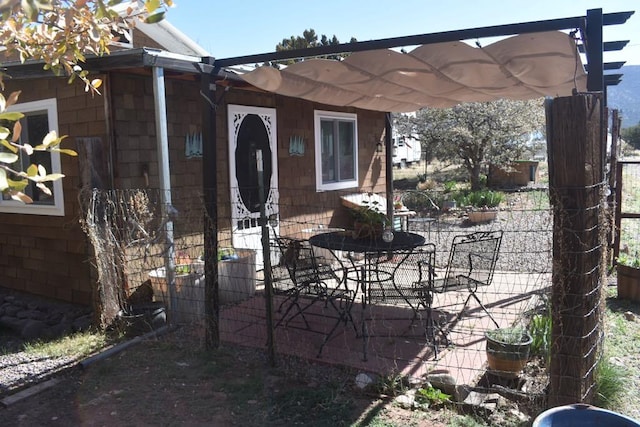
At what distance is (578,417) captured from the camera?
83.7 inches

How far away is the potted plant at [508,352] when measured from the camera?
11.6 ft

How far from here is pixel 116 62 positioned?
4801mm

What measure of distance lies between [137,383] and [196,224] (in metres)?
2.46

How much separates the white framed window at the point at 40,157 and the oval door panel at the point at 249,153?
2099 millimetres

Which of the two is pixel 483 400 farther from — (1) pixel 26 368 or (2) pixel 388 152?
(2) pixel 388 152

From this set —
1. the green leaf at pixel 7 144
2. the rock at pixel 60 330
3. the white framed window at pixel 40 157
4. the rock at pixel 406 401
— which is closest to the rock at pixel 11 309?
the rock at pixel 60 330

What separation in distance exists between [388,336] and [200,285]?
1.92m

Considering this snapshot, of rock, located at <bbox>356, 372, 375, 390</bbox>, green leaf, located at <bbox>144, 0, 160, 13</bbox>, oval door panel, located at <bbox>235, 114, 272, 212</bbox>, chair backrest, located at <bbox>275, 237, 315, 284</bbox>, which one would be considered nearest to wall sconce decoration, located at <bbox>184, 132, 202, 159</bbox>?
oval door panel, located at <bbox>235, 114, 272, 212</bbox>

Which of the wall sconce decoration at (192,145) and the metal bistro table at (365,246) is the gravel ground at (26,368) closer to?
the metal bistro table at (365,246)

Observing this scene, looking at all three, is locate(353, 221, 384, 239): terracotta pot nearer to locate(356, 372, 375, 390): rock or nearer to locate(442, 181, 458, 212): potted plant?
locate(356, 372, 375, 390): rock

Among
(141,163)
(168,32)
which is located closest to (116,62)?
(141,163)

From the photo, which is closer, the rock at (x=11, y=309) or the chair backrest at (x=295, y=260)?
the chair backrest at (x=295, y=260)

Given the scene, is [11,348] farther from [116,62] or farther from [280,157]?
[280,157]

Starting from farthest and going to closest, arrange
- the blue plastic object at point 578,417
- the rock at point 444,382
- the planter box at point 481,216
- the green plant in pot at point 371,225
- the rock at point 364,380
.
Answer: the planter box at point 481,216
the green plant in pot at point 371,225
the rock at point 364,380
the rock at point 444,382
the blue plastic object at point 578,417
